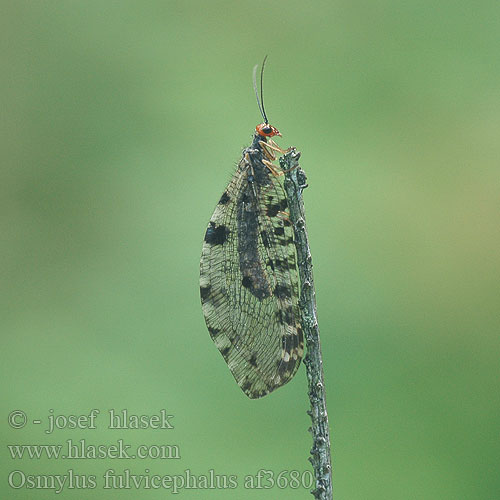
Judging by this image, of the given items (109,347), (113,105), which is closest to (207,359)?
Result: (109,347)

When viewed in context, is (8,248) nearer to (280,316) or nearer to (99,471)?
(99,471)

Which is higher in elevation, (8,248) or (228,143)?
(228,143)

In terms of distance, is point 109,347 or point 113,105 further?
point 113,105

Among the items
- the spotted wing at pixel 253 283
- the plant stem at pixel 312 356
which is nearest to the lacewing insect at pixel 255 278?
the spotted wing at pixel 253 283

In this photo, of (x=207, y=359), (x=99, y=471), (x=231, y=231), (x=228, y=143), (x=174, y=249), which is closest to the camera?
(x=231, y=231)
